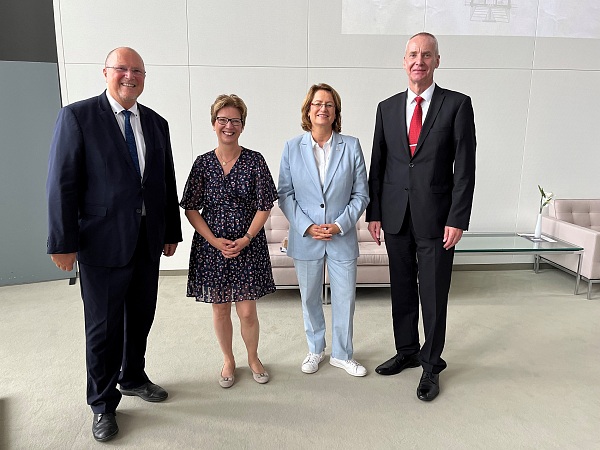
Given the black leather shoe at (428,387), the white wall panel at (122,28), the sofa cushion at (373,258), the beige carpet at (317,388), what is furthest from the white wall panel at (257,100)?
the black leather shoe at (428,387)

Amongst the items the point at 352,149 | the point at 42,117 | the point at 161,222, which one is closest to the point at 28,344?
the point at 161,222

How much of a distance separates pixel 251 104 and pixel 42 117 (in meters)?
1.97

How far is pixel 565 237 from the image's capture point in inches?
178

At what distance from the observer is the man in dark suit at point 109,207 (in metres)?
2.07

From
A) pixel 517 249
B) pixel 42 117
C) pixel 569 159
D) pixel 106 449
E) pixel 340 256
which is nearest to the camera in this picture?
pixel 106 449

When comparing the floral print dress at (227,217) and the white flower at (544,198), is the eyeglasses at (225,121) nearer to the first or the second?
the floral print dress at (227,217)

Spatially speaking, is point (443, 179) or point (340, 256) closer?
point (443, 179)

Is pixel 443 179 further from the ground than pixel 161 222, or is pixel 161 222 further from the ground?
pixel 443 179

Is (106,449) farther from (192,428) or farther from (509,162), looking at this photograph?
(509,162)

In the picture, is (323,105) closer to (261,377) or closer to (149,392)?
(261,377)

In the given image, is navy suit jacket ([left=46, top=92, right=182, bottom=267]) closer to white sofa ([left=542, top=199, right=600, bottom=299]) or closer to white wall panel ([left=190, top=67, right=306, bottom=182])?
white wall panel ([left=190, top=67, right=306, bottom=182])

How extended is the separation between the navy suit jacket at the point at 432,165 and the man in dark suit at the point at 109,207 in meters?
1.25

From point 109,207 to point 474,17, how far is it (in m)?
4.14

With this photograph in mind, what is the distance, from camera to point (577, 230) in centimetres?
434
